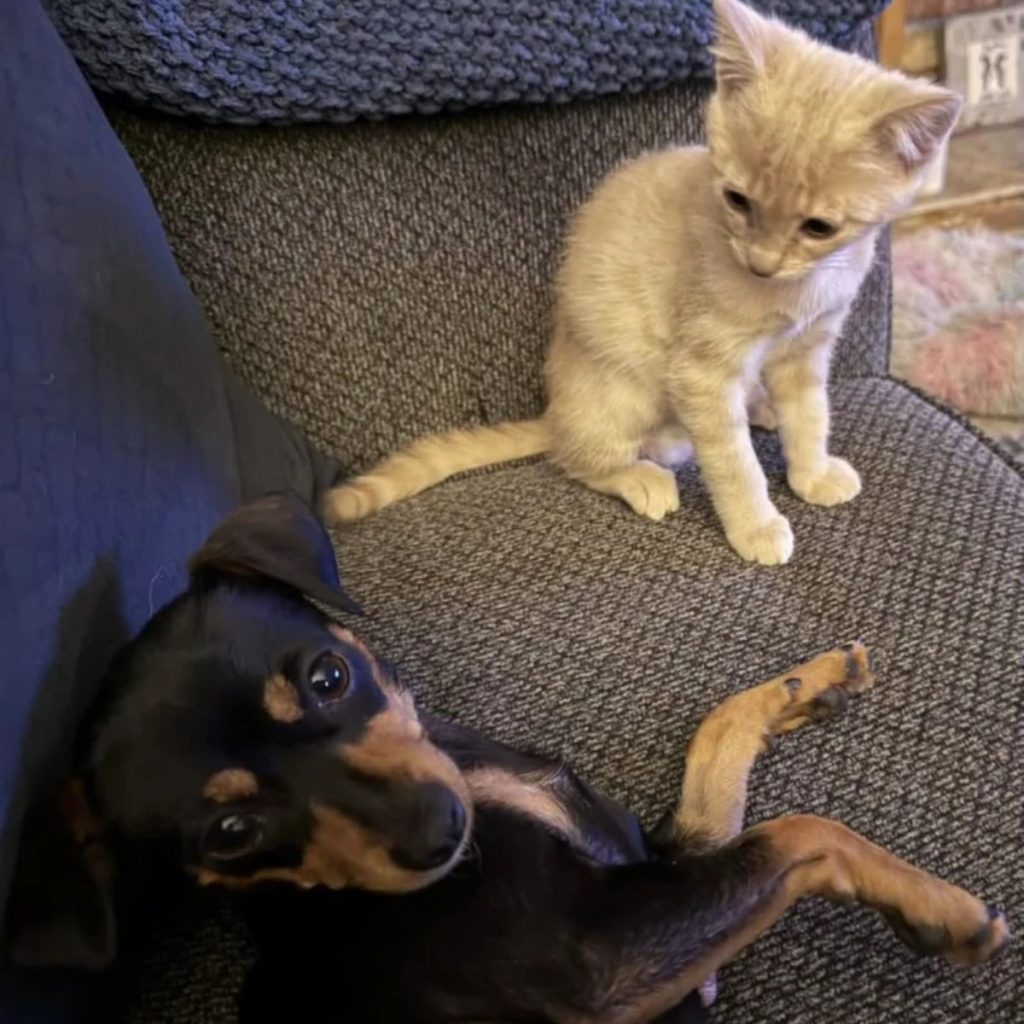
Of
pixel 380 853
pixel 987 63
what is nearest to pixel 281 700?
pixel 380 853

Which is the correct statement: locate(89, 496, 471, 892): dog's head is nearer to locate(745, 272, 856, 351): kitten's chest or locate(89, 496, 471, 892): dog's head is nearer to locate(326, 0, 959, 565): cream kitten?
locate(326, 0, 959, 565): cream kitten

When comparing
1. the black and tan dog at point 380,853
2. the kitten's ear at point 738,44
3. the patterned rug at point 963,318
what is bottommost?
the patterned rug at point 963,318

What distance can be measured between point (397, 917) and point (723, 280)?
0.86 meters

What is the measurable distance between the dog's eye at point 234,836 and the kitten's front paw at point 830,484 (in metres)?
0.84

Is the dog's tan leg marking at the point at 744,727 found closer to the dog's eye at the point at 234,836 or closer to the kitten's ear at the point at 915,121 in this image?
the dog's eye at the point at 234,836

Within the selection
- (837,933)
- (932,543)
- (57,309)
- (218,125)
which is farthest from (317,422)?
(837,933)

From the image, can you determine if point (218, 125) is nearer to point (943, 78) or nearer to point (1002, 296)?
point (1002, 296)

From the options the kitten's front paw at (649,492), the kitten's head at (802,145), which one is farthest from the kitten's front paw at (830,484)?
the kitten's head at (802,145)

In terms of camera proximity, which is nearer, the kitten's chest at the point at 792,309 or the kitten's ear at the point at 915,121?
the kitten's ear at the point at 915,121

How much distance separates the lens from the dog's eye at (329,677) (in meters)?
0.94

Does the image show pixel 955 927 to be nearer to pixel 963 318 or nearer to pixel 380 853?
pixel 380 853

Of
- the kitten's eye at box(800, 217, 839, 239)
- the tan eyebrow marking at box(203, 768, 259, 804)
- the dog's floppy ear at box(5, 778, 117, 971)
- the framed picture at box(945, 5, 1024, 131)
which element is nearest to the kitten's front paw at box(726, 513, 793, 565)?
the kitten's eye at box(800, 217, 839, 239)

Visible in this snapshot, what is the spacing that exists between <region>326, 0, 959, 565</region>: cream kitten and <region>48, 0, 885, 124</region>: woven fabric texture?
0.46 ft

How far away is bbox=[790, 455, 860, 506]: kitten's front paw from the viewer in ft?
4.55
